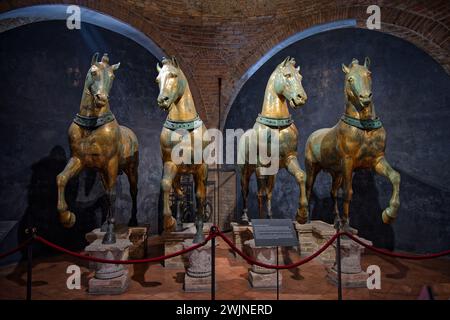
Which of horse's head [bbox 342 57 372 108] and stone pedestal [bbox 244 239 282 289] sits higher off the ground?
horse's head [bbox 342 57 372 108]

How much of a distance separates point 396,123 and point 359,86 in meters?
2.81

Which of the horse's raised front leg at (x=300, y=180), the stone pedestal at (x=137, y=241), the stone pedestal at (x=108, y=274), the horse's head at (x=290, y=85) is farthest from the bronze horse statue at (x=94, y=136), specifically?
the horse's raised front leg at (x=300, y=180)

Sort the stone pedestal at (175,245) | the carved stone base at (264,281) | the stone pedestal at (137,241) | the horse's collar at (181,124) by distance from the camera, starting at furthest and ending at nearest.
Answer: the stone pedestal at (137,241) < the stone pedestal at (175,245) < the horse's collar at (181,124) < the carved stone base at (264,281)

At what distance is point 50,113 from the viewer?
605 cm

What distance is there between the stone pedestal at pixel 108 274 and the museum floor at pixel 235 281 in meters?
0.11

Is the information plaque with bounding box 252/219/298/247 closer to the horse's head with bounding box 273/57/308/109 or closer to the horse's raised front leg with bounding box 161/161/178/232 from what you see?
the horse's raised front leg with bounding box 161/161/178/232

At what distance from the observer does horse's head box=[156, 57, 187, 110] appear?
13.0 ft

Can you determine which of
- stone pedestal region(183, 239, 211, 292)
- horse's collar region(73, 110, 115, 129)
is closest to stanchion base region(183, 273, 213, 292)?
stone pedestal region(183, 239, 211, 292)

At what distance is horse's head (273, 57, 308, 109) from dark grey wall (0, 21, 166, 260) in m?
4.21

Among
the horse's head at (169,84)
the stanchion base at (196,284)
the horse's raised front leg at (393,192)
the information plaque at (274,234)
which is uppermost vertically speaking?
the horse's head at (169,84)

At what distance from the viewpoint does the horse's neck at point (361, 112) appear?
14.1 ft

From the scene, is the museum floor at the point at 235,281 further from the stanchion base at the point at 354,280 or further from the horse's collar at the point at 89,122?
the horse's collar at the point at 89,122

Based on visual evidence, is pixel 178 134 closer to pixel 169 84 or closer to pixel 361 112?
pixel 169 84
